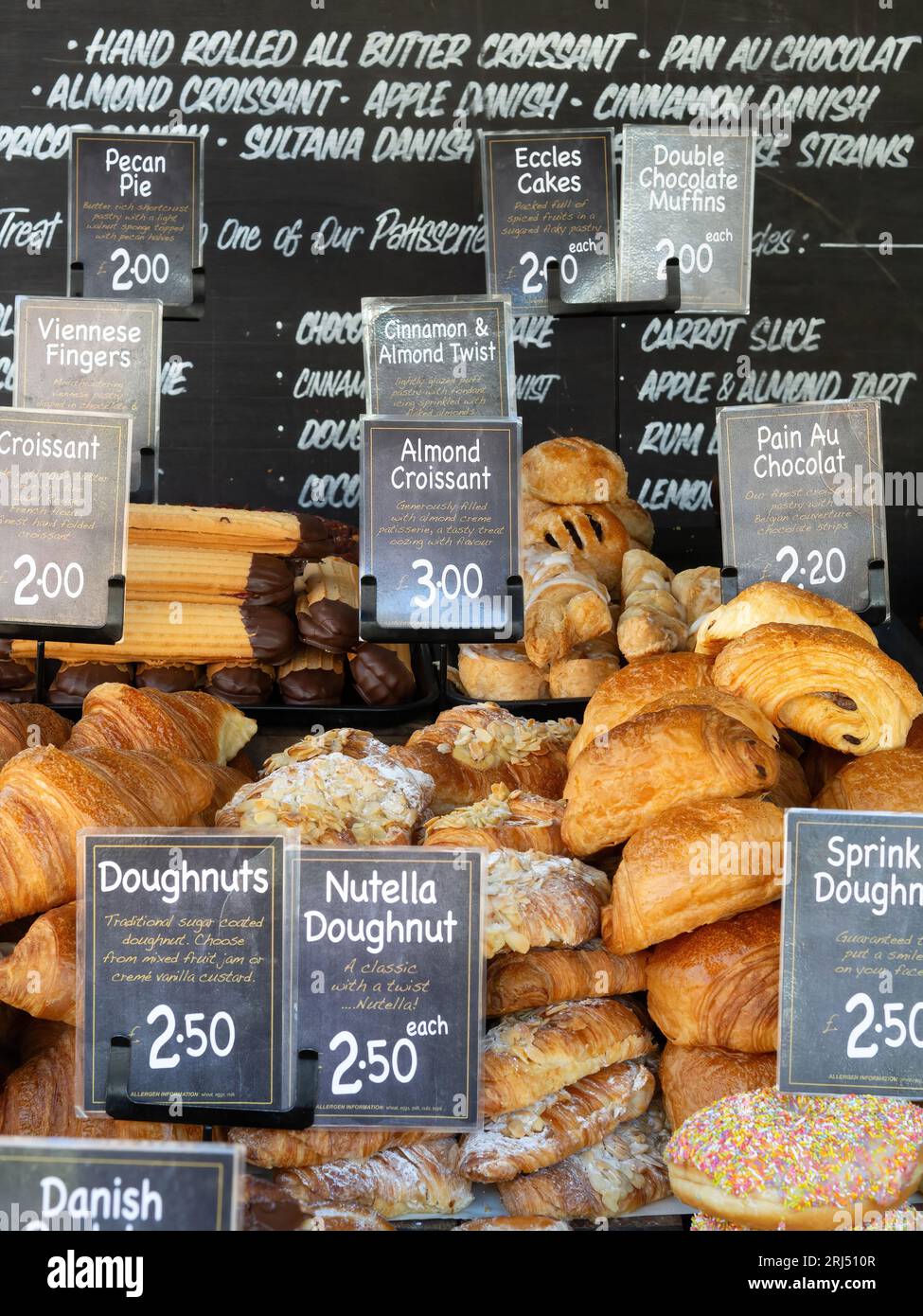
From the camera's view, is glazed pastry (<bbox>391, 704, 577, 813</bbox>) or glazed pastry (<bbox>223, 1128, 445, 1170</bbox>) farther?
glazed pastry (<bbox>391, 704, 577, 813</bbox>)

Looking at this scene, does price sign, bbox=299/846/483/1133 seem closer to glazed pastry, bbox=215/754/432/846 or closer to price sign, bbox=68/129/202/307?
glazed pastry, bbox=215/754/432/846

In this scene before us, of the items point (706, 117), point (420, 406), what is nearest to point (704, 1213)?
point (420, 406)

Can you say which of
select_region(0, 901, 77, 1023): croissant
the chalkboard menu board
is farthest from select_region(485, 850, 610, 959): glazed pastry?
the chalkboard menu board

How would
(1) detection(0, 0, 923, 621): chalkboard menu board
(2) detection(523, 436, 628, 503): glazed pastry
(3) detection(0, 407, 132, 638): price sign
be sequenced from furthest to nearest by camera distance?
(1) detection(0, 0, 923, 621): chalkboard menu board, (2) detection(523, 436, 628, 503): glazed pastry, (3) detection(0, 407, 132, 638): price sign

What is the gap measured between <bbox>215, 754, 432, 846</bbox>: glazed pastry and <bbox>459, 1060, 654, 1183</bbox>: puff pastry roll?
1.52 feet

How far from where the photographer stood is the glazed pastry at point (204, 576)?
280cm

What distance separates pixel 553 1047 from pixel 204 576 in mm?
1515

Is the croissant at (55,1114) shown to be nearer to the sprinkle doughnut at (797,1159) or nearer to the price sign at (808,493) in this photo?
the sprinkle doughnut at (797,1159)

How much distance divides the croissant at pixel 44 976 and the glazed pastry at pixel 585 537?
5.75 ft

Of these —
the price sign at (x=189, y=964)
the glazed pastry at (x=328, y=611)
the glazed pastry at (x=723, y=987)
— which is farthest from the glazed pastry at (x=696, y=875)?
the glazed pastry at (x=328, y=611)

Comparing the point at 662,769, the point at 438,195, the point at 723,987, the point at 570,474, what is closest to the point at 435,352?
the point at 570,474

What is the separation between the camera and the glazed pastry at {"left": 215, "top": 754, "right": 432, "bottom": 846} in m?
1.97

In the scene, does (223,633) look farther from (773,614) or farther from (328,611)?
(773,614)

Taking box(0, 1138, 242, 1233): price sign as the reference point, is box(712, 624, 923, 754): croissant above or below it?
above
